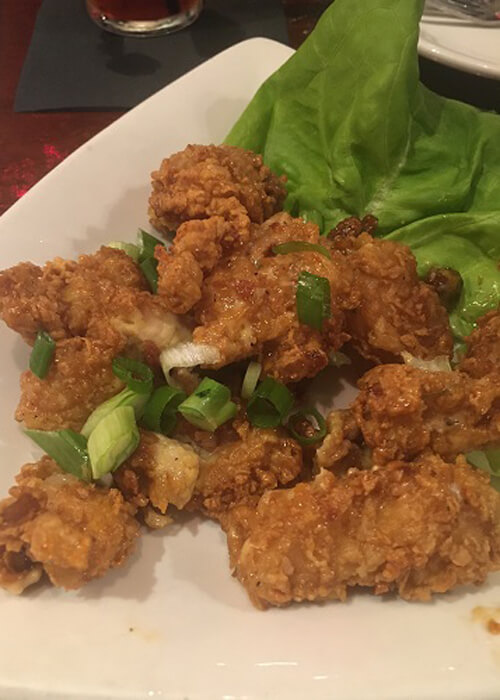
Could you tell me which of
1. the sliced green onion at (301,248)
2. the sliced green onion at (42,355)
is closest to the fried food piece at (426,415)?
the sliced green onion at (301,248)

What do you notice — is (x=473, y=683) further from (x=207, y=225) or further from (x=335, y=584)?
(x=207, y=225)

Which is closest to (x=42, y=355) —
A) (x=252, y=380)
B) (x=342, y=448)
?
(x=252, y=380)

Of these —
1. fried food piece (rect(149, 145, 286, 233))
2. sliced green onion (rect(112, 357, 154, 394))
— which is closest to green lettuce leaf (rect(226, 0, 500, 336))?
fried food piece (rect(149, 145, 286, 233))

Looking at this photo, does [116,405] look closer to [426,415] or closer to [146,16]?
[426,415]

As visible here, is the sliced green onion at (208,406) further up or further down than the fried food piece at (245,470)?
further up

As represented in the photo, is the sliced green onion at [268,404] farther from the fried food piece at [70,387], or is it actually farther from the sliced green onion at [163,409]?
the fried food piece at [70,387]

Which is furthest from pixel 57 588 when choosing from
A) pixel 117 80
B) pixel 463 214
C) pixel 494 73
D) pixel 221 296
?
pixel 117 80
